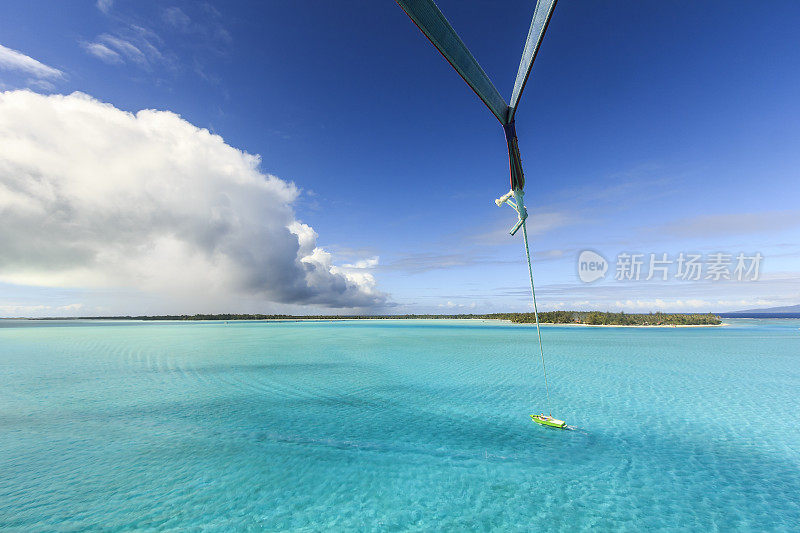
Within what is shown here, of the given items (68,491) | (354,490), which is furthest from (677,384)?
(68,491)

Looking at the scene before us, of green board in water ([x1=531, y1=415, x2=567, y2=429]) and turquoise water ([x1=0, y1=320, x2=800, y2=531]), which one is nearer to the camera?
turquoise water ([x1=0, y1=320, x2=800, y2=531])

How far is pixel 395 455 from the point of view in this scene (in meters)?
9.46

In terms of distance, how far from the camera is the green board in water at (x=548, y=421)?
1136cm

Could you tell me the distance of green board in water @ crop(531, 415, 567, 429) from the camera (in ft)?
37.3

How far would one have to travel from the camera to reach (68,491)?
298 inches

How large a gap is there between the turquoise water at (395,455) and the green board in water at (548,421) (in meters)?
0.40

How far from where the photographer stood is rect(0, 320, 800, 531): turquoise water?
6801 mm

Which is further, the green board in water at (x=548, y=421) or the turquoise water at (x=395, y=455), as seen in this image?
the green board in water at (x=548, y=421)

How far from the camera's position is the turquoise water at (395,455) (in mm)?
6801

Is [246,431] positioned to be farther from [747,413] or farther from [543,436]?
[747,413]

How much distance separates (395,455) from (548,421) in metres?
5.98

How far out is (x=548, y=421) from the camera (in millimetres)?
11578

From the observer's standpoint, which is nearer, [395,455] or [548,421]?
[395,455]

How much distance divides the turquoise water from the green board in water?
15.7 inches
